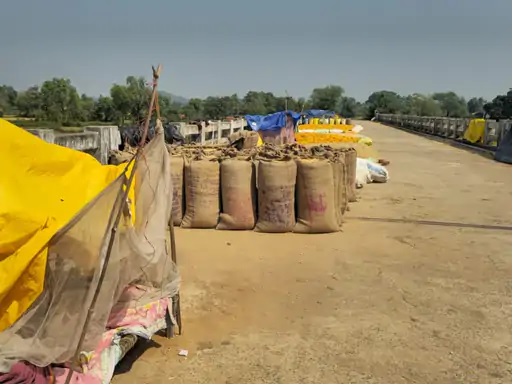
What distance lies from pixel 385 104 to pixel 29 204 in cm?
9664

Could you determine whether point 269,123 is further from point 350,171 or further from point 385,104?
point 385,104

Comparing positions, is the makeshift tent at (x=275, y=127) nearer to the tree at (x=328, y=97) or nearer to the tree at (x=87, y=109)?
the tree at (x=87, y=109)

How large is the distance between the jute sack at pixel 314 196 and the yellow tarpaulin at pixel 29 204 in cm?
339

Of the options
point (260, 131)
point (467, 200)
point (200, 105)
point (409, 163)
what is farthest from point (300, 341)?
point (200, 105)

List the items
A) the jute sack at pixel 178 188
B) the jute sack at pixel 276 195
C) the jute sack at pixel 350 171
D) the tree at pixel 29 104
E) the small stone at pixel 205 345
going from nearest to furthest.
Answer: the small stone at pixel 205 345
the jute sack at pixel 276 195
the jute sack at pixel 178 188
the jute sack at pixel 350 171
the tree at pixel 29 104

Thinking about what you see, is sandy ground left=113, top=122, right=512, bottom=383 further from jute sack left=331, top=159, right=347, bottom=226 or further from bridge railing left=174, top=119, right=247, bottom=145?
bridge railing left=174, top=119, right=247, bottom=145

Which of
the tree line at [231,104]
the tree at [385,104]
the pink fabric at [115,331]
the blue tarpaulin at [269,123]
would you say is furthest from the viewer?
the tree at [385,104]

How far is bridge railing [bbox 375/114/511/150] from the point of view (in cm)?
2085

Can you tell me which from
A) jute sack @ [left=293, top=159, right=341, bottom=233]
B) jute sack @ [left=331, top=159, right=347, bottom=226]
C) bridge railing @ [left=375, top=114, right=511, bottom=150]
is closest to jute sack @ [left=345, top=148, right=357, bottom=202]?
jute sack @ [left=331, top=159, right=347, bottom=226]

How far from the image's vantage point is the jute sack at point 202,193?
6.60 metres

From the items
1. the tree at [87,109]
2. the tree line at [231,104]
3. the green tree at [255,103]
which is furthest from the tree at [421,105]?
Result: the tree at [87,109]

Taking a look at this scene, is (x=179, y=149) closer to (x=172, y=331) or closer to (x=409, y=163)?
(x=172, y=331)

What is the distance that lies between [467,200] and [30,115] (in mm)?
68898

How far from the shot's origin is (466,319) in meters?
4.12
